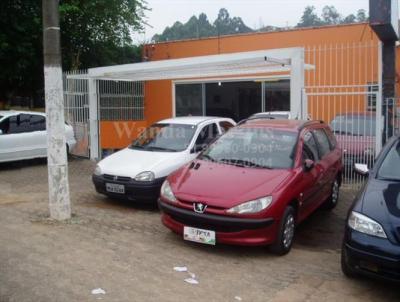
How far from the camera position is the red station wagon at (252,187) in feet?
17.3

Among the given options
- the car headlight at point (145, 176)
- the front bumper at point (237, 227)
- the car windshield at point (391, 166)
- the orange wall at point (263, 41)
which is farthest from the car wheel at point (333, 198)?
the orange wall at point (263, 41)

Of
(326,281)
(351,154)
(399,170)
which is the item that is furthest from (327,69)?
(326,281)

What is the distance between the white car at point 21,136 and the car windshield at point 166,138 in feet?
13.4

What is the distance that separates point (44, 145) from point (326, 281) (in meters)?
9.18

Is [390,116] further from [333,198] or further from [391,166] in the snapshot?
[391,166]

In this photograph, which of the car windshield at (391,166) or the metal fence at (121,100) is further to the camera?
the metal fence at (121,100)

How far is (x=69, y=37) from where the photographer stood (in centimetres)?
1725

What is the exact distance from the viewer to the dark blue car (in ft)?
13.4

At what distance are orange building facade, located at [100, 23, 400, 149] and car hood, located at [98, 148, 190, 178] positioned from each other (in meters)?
4.98

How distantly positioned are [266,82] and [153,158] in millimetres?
9267

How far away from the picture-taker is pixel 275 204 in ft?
17.5

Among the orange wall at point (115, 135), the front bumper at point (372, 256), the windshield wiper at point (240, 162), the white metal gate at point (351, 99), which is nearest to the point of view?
the front bumper at point (372, 256)

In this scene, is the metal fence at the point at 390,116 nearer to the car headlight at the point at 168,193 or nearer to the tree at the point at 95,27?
the car headlight at the point at 168,193

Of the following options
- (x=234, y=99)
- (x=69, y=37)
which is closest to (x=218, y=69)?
(x=234, y=99)
